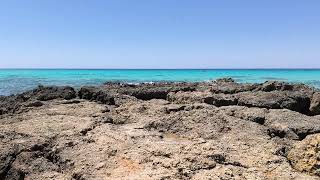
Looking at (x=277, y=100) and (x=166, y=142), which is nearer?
(x=166, y=142)

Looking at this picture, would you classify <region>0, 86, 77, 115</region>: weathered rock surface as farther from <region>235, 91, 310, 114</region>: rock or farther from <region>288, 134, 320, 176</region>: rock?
<region>288, 134, 320, 176</region>: rock

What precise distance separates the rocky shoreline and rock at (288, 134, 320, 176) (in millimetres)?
13

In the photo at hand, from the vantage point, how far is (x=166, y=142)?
6.64 meters

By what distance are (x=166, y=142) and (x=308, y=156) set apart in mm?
2206

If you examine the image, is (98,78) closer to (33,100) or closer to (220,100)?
(33,100)

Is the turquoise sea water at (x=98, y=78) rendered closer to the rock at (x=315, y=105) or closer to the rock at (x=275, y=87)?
the rock at (x=275, y=87)

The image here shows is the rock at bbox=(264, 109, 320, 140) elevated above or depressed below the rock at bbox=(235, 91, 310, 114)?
below

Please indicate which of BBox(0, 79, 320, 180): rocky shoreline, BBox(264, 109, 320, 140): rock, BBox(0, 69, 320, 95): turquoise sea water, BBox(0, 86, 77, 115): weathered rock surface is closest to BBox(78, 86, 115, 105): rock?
BBox(0, 86, 77, 115): weathered rock surface

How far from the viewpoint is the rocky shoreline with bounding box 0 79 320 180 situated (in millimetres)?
5617

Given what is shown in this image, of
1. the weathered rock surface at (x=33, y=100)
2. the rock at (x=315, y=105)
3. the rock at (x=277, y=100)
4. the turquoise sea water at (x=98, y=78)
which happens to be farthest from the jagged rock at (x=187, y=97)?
the turquoise sea water at (x=98, y=78)

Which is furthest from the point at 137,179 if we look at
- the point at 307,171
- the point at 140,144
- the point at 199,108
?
the point at 199,108

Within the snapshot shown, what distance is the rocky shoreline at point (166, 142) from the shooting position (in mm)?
5617

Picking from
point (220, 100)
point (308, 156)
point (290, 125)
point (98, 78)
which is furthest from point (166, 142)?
point (98, 78)

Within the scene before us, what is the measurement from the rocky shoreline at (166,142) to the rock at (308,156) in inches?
0.5
